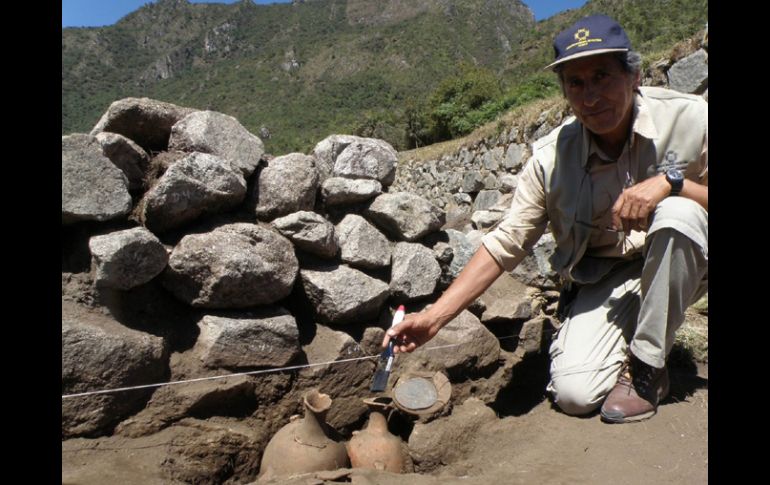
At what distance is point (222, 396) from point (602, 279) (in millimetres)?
2082

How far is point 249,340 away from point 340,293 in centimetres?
61

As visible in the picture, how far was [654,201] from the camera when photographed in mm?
2322

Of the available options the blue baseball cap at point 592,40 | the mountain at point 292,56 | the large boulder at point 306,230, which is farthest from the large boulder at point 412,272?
the mountain at point 292,56

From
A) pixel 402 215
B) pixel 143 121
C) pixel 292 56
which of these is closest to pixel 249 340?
pixel 402 215

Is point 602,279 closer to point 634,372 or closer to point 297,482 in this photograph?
point 634,372

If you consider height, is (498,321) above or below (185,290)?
below

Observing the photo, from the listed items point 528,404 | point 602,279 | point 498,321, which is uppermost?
point 602,279

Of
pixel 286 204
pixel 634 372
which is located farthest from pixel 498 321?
pixel 286 204

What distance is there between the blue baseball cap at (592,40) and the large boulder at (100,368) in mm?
2321

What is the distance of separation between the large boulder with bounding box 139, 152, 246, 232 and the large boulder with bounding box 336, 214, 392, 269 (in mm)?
738

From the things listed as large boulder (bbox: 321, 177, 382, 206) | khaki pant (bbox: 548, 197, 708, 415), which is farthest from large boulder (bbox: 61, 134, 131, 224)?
khaki pant (bbox: 548, 197, 708, 415)

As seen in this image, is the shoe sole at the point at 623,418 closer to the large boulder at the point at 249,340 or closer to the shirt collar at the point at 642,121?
the shirt collar at the point at 642,121
